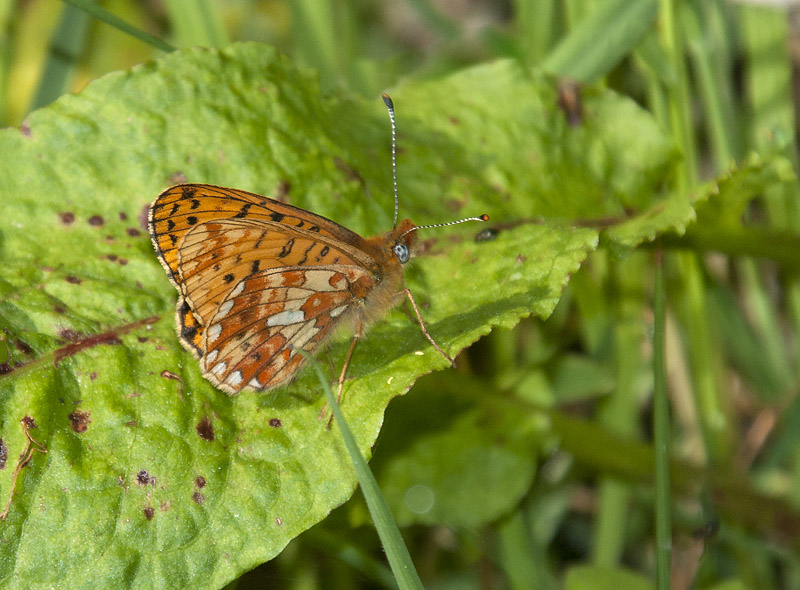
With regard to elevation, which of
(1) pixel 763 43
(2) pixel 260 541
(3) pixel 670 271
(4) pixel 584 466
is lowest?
(4) pixel 584 466

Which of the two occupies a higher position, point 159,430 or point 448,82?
point 448,82

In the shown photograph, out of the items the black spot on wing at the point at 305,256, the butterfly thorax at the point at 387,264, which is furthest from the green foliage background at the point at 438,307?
the black spot on wing at the point at 305,256

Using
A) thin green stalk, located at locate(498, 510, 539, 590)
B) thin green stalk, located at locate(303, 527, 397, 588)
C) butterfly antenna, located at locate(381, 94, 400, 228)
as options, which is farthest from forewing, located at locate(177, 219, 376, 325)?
thin green stalk, located at locate(498, 510, 539, 590)

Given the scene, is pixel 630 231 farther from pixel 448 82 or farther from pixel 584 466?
pixel 584 466

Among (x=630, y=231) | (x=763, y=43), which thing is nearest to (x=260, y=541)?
(x=630, y=231)

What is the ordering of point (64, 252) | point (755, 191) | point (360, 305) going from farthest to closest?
point (755, 191) < point (360, 305) < point (64, 252)

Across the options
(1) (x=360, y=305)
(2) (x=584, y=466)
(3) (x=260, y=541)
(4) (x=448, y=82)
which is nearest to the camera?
(3) (x=260, y=541)

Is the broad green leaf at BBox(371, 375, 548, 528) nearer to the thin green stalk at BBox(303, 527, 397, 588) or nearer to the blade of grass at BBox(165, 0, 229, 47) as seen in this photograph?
the thin green stalk at BBox(303, 527, 397, 588)

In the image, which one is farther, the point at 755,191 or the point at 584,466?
the point at 584,466
